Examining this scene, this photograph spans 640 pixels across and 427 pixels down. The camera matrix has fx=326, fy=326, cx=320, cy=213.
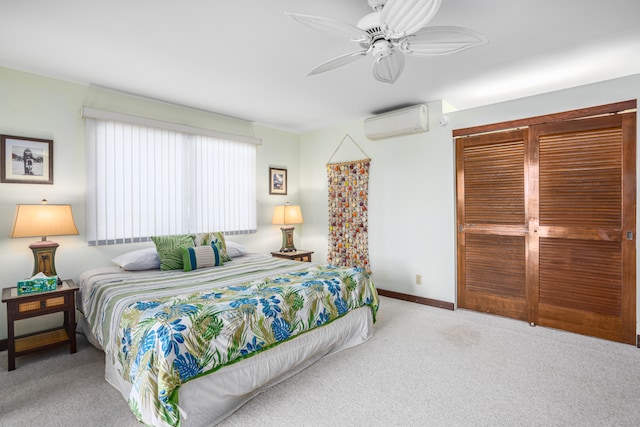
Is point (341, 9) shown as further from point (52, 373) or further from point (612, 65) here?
point (52, 373)

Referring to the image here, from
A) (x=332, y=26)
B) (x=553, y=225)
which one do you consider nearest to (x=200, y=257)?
(x=332, y=26)

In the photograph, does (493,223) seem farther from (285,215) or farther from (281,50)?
(281,50)

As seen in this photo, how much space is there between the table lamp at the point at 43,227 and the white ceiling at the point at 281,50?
1.28 m

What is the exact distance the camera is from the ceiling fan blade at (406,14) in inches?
61.1

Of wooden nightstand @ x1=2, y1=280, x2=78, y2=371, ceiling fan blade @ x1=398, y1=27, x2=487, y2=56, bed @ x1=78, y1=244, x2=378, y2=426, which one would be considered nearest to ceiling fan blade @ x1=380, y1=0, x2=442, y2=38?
ceiling fan blade @ x1=398, y1=27, x2=487, y2=56

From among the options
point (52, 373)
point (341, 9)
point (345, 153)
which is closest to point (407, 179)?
point (345, 153)

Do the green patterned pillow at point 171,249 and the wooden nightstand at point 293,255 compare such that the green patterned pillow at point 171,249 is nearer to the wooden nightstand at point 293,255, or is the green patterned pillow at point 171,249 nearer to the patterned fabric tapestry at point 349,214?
the wooden nightstand at point 293,255

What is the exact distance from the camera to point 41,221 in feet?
8.97

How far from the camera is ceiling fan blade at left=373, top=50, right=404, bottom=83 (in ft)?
6.97

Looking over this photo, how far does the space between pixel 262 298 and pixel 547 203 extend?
2.97 m

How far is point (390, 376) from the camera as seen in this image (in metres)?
2.38

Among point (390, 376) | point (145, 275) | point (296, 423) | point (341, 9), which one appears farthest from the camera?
point (145, 275)

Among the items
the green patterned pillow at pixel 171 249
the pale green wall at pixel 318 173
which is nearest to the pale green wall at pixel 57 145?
the pale green wall at pixel 318 173

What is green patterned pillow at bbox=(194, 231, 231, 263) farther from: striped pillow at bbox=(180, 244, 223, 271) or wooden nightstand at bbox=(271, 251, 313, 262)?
wooden nightstand at bbox=(271, 251, 313, 262)
